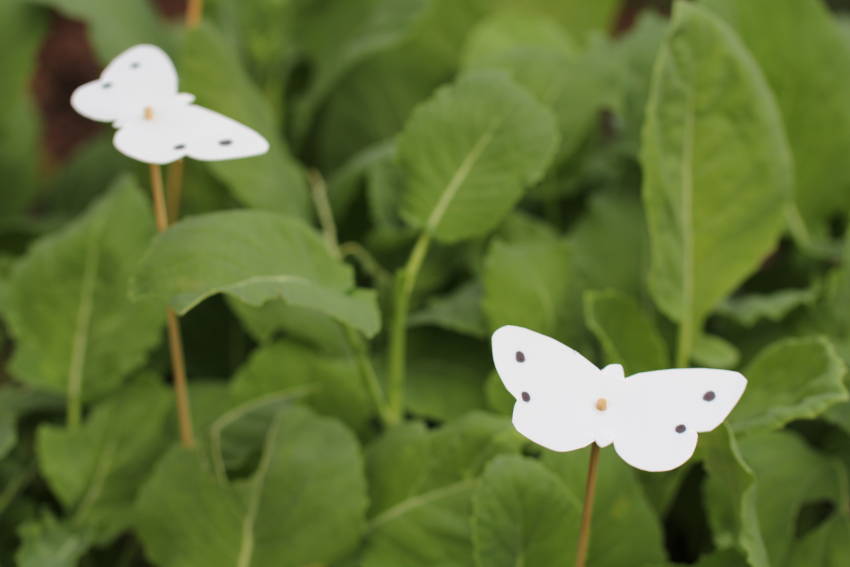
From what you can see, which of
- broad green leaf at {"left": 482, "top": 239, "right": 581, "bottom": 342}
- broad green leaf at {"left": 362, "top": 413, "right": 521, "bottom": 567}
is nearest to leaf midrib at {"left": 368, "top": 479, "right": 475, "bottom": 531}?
broad green leaf at {"left": 362, "top": 413, "right": 521, "bottom": 567}

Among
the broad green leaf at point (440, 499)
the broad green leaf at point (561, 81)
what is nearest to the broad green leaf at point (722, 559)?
the broad green leaf at point (440, 499)

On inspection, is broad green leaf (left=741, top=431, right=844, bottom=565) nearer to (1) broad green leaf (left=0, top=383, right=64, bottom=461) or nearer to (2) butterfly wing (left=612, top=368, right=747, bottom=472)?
(2) butterfly wing (left=612, top=368, right=747, bottom=472)

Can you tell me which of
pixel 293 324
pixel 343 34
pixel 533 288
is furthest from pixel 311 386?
pixel 343 34

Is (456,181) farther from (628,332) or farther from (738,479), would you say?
(738,479)

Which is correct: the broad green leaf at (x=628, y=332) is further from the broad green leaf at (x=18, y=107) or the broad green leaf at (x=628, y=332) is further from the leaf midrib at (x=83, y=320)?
the broad green leaf at (x=18, y=107)

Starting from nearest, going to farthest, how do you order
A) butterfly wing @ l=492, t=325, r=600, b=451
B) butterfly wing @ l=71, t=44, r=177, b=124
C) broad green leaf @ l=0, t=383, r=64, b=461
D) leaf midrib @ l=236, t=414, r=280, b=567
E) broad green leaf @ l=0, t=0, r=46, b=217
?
butterfly wing @ l=492, t=325, r=600, b=451 → butterfly wing @ l=71, t=44, r=177, b=124 → leaf midrib @ l=236, t=414, r=280, b=567 → broad green leaf @ l=0, t=383, r=64, b=461 → broad green leaf @ l=0, t=0, r=46, b=217

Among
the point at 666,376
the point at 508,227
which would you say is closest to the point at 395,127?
the point at 508,227
